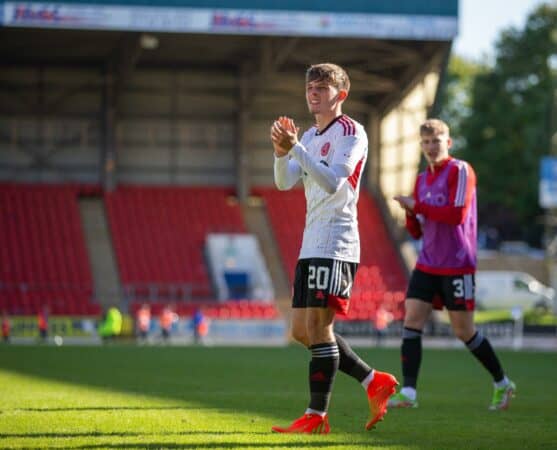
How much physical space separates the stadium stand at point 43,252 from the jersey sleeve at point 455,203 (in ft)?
88.2

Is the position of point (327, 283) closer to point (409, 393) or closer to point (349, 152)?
point (349, 152)

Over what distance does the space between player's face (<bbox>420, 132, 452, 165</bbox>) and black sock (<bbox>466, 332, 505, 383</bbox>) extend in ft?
4.77

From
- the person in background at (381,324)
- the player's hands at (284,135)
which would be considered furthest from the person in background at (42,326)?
the player's hands at (284,135)

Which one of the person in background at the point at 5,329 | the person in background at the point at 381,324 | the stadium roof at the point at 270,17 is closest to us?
the person in background at the point at 5,329

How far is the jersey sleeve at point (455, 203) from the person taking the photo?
9.12 metres

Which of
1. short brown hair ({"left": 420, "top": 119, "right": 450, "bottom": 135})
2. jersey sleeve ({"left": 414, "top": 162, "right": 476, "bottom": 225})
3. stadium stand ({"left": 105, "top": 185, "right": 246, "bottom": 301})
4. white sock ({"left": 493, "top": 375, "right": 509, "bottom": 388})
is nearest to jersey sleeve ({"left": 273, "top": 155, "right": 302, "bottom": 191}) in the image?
jersey sleeve ({"left": 414, "top": 162, "right": 476, "bottom": 225})

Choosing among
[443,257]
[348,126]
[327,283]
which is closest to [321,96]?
[348,126]

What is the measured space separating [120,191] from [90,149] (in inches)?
69.2

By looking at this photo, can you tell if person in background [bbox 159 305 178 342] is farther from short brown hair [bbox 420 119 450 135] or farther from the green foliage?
the green foliage

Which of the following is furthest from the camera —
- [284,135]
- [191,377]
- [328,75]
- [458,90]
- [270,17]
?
[458,90]

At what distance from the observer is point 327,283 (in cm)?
677

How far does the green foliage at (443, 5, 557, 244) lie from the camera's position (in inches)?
2384

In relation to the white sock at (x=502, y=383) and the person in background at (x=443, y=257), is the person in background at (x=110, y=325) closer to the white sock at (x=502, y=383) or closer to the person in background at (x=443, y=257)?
the person in background at (x=443, y=257)

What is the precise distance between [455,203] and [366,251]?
3108 cm
